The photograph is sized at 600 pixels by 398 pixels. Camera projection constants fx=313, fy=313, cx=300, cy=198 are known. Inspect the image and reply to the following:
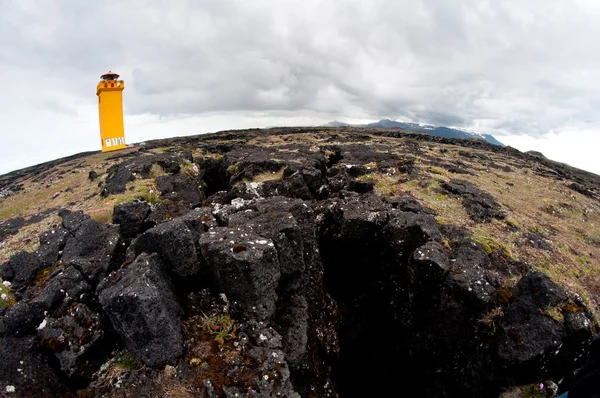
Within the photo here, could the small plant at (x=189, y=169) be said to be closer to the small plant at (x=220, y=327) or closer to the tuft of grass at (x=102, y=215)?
the tuft of grass at (x=102, y=215)

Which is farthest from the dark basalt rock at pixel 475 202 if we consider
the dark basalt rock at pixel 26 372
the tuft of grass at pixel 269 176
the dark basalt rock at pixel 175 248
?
the dark basalt rock at pixel 26 372

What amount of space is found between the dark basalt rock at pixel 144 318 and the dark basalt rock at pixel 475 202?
16496 mm

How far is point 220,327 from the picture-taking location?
9.35 metres

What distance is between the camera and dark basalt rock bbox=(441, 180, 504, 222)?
18359mm

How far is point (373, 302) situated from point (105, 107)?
64.1 metres

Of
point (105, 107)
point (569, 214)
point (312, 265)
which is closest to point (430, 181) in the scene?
point (569, 214)

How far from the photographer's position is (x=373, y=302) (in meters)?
15.7

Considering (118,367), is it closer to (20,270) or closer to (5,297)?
(5,297)

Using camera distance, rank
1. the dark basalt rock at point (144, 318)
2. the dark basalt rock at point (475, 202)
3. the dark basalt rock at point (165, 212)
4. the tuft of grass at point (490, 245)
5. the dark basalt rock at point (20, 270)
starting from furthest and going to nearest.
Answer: the dark basalt rock at point (475, 202) < the dark basalt rock at point (165, 212) < the tuft of grass at point (490, 245) < the dark basalt rock at point (20, 270) < the dark basalt rock at point (144, 318)

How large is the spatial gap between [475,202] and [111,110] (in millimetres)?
65171

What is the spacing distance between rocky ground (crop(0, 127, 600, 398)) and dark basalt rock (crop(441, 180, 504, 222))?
220mm

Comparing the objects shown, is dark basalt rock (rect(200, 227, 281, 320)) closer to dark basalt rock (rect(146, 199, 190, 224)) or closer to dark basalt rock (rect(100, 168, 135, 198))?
dark basalt rock (rect(146, 199, 190, 224))

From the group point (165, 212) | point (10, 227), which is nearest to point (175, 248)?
point (165, 212)

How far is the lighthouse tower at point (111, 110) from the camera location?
5941cm
